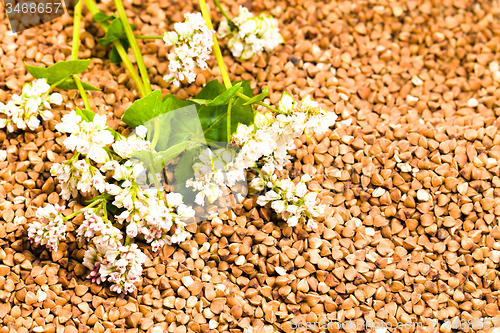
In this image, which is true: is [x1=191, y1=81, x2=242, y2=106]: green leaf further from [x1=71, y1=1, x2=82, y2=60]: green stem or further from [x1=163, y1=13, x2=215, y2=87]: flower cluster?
[x1=71, y1=1, x2=82, y2=60]: green stem

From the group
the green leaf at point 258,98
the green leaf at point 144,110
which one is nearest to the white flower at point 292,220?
the green leaf at point 258,98

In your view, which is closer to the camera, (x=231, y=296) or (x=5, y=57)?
(x=231, y=296)

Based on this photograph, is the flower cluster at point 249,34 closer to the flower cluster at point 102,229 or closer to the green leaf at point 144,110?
the green leaf at point 144,110

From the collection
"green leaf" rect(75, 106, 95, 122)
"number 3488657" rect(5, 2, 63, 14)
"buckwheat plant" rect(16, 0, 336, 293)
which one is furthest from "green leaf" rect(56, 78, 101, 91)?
"number 3488657" rect(5, 2, 63, 14)

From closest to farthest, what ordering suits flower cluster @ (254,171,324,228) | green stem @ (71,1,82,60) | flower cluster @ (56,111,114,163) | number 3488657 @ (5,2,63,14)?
flower cluster @ (56,111,114,163) < flower cluster @ (254,171,324,228) < green stem @ (71,1,82,60) < number 3488657 @ (5,2,63,14)

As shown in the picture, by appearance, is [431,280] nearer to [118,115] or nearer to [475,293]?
[475,293]

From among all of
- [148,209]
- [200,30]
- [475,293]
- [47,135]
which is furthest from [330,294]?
[47,135]
